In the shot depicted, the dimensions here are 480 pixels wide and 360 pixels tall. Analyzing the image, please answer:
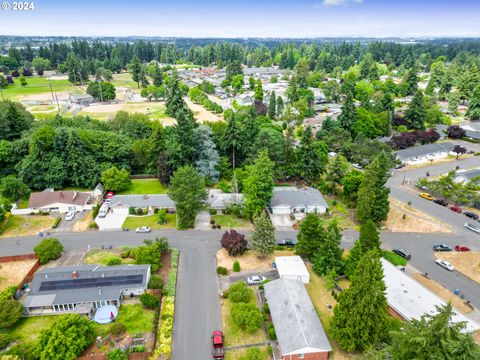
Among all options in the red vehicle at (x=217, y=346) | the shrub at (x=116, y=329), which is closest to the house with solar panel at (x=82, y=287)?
the shrub at (x=116, y=329)

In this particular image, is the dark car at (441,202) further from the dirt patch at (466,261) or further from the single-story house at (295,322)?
the single-story house at (295,322)

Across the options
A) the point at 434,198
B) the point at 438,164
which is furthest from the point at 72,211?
the point at 438,164

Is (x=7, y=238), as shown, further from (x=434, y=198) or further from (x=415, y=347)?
(x=434, y=198)

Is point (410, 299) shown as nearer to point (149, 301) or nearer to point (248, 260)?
point (248, 260)

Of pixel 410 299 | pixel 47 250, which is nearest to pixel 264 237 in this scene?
pixel 410 299

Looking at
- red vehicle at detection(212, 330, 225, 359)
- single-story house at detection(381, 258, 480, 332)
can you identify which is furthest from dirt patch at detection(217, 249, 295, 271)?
single-story house at detection(381, 258, 480, 332)

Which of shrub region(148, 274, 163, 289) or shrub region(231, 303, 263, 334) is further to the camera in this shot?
shrub region(148, 274, 163, 289)

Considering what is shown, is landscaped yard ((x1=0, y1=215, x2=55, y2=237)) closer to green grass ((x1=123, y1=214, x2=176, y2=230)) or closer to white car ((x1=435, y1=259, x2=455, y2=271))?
green grass ((x1=123, y1=214, x2=176, y2=230))
